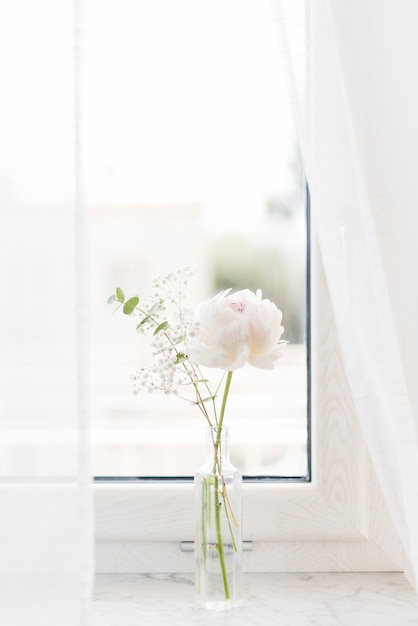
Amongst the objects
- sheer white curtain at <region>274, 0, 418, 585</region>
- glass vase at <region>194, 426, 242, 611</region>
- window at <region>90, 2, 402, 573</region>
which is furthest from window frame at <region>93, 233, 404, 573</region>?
sheer white curtain at <region>274, 0, 418, 585</region>

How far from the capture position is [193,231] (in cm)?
129

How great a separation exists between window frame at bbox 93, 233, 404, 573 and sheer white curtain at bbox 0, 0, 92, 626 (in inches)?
12.6

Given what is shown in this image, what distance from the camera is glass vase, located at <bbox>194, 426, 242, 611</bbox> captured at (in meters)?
1.11

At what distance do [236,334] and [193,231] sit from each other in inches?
11.6

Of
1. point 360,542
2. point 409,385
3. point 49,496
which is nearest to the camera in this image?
point 49,496

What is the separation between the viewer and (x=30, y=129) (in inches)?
36.4

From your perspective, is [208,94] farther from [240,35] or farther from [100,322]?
[100,322]

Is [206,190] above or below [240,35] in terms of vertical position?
below

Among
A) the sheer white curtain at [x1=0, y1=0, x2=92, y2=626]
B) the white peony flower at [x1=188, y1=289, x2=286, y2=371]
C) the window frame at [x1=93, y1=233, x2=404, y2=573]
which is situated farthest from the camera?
the window frame at [x1=93, y1=233, x2=404, y2=573]

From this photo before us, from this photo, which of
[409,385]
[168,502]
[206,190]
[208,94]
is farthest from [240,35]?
[168,502]

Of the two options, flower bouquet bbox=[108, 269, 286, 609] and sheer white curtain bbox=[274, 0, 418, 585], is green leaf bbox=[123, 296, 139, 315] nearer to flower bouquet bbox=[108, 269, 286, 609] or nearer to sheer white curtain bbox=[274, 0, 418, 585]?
flower bouquet bbox=[108, 269, 286, 609]

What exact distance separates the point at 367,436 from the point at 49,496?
1.22 feet

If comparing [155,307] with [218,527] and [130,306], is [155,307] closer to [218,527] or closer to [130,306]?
[130,306]

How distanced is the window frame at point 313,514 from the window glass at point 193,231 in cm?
5
